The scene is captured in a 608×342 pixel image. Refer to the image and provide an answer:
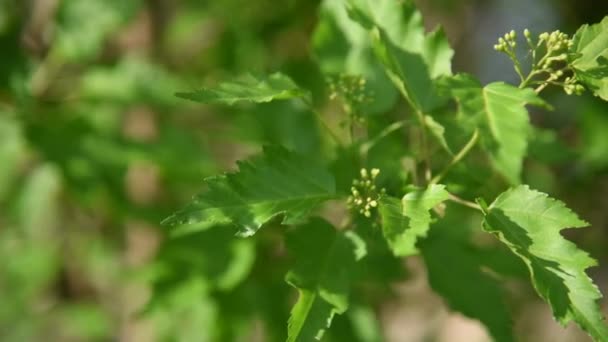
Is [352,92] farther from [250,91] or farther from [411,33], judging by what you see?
[250,91]

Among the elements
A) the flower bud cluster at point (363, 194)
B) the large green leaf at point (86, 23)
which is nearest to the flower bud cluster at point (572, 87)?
the flower bud cluster at point (363, 194)

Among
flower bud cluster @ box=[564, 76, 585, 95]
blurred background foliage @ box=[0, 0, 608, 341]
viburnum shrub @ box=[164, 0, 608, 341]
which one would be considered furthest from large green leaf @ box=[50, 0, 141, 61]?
flower bud cluster @ box=[564, 76, 585, 95]

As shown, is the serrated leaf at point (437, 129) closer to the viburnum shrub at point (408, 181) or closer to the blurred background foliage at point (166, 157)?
the viburnum shrub at point (408, 181)

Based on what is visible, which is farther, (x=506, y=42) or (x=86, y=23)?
(x=86, y=23)

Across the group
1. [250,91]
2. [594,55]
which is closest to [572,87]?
[594,55]

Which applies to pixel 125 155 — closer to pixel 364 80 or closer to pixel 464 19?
pixel 364 80

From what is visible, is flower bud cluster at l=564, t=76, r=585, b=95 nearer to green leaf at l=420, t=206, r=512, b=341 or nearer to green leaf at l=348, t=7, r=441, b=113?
green leaf at l=348, t=7, r=441, b=113

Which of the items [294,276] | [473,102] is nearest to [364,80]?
[473,102]

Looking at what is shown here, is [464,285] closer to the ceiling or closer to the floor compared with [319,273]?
closer to the floor
